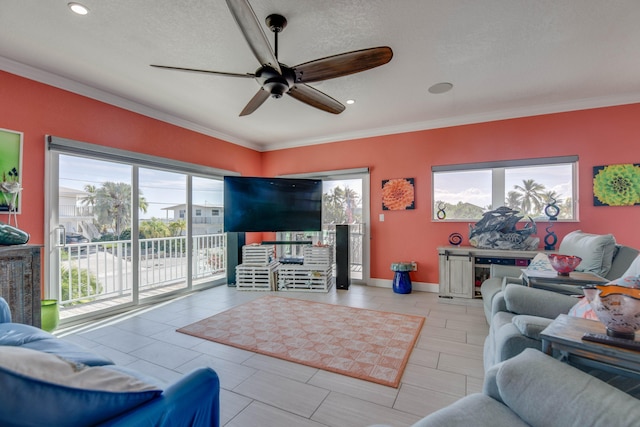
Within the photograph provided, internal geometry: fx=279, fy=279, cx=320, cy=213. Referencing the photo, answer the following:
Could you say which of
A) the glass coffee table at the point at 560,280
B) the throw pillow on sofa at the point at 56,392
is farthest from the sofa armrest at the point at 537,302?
the throw pillow on sofa at the point at 56,392

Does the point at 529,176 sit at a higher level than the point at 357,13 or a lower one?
lower

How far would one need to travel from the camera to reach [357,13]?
1.98 m

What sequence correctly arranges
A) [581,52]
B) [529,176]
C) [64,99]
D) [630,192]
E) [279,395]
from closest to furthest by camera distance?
1. [279,395]
2. [581,52]
3. [64,99]
4. [630,192]
5. [529,176]

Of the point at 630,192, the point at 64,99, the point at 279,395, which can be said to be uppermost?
the point at 64,99

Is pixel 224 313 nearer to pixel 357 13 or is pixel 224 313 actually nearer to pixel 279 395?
pixel 279 395

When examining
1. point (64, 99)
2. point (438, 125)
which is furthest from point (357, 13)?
point (64, 99)

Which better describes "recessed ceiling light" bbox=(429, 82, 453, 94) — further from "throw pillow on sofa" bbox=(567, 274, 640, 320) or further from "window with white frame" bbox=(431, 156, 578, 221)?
"throw pillow on sofa" bbox=(567, 274, 640, 320)

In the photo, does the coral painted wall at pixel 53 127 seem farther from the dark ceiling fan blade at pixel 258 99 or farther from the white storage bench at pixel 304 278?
the white storage bench at pixel 304 278

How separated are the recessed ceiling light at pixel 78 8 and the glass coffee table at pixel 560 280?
3.66 metres

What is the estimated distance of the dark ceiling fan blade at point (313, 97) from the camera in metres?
2.32

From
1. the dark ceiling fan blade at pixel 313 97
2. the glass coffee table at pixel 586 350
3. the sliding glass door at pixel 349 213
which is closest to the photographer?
the glass coffee table at pixel 586 350

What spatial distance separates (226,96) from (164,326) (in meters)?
2.67

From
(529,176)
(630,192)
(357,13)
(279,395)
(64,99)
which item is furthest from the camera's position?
(529,176)

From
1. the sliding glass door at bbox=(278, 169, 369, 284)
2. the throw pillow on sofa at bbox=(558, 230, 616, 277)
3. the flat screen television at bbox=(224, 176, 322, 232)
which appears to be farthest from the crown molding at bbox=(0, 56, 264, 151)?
the throw pillow on sofa at bbox=(558, 230, 616, 277)
